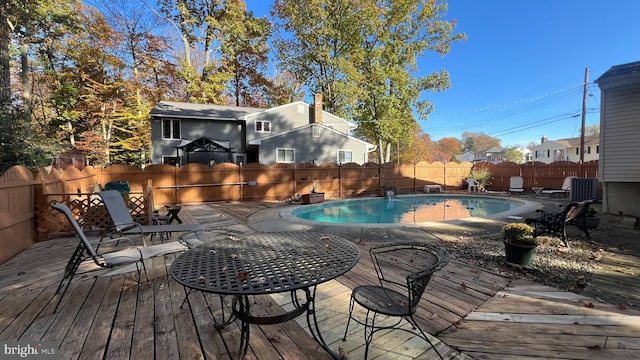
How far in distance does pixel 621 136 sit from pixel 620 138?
5 cm

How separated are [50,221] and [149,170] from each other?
5.10 meters

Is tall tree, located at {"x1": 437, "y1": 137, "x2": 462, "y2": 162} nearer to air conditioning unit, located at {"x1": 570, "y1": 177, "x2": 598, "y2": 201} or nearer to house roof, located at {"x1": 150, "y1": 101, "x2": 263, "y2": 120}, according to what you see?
air conditioning unit, located at {"x1": 570, "y1": 177, "x2": 598, "y2": 201}

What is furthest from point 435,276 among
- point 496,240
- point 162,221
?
point 162,221

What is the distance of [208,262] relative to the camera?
1.93m

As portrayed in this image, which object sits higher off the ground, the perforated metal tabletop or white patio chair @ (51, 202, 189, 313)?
the perforated metal tabletop

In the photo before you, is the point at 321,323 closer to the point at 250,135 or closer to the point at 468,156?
the point at 250,135

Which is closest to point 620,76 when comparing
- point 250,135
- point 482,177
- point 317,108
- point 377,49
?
point 482,177

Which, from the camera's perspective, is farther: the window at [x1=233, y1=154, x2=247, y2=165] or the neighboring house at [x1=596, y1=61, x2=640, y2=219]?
the window at [x1=233, y1=154, x2=247, y2=165]

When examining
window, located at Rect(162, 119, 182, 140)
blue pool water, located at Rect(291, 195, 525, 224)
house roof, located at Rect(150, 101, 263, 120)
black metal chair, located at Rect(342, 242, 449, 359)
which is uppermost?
house roof, located at Rect(150, 101, 263, 120)

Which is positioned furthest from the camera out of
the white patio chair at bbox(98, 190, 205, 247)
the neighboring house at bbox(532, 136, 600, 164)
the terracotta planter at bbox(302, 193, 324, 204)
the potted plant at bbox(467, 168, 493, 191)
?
the neighboring house at bbox(532, 136, 600, 164)

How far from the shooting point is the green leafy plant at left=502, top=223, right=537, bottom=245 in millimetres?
3578

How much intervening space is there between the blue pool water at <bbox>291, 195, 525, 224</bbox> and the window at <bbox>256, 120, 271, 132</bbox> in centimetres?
882

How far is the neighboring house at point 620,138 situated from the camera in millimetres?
6510

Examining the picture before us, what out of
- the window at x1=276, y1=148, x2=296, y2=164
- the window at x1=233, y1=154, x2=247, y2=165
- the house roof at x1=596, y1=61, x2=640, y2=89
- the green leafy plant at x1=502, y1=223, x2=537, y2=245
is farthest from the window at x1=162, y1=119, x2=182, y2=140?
the house roof at x1=596, y1=61, x2=640, y2=89
